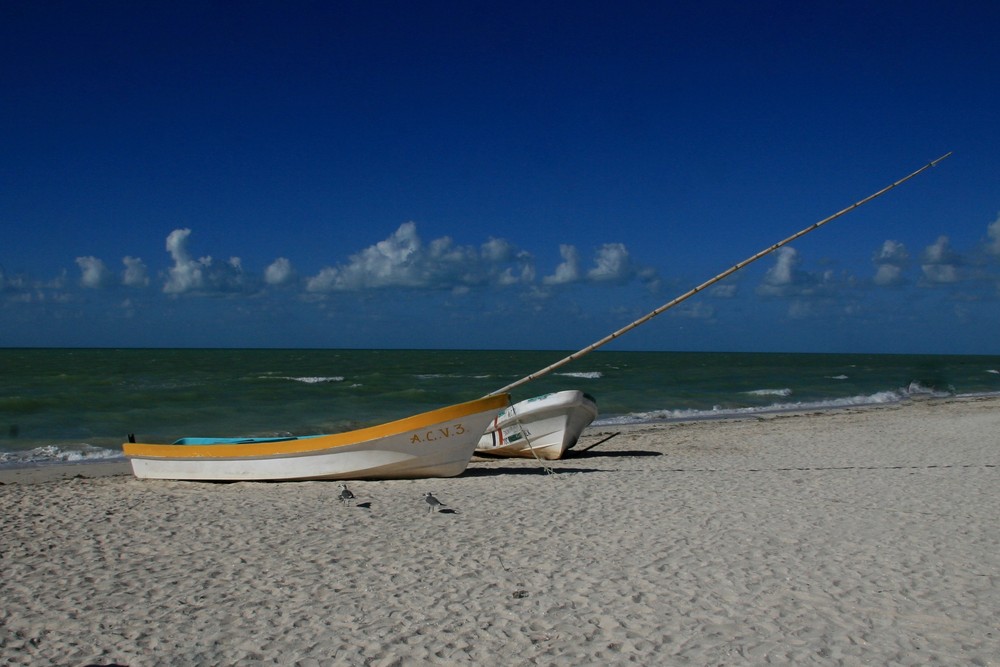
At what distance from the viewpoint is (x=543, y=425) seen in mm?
12602

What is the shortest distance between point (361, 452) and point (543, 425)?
3.56 m

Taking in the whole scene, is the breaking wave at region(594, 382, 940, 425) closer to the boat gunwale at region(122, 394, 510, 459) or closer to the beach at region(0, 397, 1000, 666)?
the boat gunwale at region(122, 394, 510, 459)

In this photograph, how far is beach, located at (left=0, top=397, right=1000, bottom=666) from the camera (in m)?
4.66

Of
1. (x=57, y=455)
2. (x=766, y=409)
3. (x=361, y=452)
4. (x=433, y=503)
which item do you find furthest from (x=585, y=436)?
(x=766, y=409)

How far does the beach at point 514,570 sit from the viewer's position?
4.66 metres

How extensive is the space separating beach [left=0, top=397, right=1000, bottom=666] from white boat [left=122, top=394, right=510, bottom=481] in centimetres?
27

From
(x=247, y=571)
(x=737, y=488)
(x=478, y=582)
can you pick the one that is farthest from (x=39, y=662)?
(x=737, y=488)

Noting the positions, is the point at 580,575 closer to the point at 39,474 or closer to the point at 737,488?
the point at 737,488

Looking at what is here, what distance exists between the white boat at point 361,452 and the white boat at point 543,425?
2.25 metres

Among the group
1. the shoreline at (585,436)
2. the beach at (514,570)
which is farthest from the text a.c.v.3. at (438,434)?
the shoreline at (585,436)

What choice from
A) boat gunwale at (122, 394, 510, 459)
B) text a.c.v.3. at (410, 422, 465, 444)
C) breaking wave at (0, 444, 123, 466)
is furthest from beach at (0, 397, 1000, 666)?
breaking wave at (0, 444, 123, 466)

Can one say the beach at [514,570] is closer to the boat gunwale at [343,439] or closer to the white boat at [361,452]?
the white boat at [361,452]

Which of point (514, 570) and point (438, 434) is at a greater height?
point (438, 434)

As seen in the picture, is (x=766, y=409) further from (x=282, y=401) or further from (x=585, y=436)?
(x=282, y=401)
